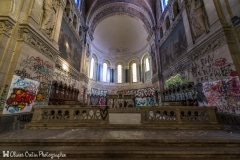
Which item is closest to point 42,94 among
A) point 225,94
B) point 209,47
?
point 225,94

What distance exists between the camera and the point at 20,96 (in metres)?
5.25

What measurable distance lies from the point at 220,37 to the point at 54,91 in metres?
11.5

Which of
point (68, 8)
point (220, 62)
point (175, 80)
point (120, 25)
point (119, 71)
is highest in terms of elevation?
point (120, 25)

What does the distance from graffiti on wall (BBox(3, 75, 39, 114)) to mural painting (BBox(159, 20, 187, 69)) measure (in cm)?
1126

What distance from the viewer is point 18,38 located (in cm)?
538

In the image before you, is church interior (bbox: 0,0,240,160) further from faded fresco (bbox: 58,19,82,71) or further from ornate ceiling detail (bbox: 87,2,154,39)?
ornate ceiling detail (bbox: 87,2,154,39)

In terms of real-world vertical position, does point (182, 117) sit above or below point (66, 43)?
below

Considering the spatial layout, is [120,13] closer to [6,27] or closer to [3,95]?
[6,27]

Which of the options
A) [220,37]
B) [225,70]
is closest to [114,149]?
[225,70]

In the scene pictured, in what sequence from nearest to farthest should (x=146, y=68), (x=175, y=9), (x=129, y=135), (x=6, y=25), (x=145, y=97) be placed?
1. (x=129, y=135)
2. (x=6, y=25)
3. (x=175, y=9)
4. (x=145, y=97)
5. (x=146, y=68)

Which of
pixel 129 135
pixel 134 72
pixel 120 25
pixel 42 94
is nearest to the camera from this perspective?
pixel 129 135

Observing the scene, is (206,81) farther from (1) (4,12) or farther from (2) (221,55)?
(1) (4,12)

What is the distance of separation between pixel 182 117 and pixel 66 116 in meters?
5.42

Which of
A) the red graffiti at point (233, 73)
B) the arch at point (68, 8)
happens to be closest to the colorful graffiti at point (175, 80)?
the red graffiti at point (233, 73)
